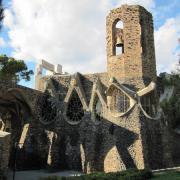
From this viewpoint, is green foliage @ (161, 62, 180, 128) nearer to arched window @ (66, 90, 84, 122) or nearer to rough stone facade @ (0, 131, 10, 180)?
arched window @ (66, 90, 84, 122)

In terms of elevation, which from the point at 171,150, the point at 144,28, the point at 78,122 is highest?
the point at 144,28

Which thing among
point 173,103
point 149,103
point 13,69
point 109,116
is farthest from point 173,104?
point 13,69

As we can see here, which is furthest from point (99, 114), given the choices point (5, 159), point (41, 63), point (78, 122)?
point (41, 63)

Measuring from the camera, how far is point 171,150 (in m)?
17.2

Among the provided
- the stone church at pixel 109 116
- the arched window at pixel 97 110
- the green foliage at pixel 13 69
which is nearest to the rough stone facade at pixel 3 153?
the stone church at pixel 109 116

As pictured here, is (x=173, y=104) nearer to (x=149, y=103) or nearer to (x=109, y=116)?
(x=149, y=103)

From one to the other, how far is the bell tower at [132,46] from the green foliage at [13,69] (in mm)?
11296

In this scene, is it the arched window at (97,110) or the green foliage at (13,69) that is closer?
the arched window at (97,110)

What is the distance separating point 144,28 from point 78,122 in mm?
6416

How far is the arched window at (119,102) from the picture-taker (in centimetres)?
1678

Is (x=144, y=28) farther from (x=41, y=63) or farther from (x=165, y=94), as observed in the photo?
(x=41, y=63)

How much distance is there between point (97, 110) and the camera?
1788 cm

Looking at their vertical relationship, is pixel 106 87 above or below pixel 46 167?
above

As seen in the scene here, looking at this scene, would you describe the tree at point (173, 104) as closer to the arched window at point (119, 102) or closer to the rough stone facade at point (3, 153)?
the arched window at point (119, 102)
